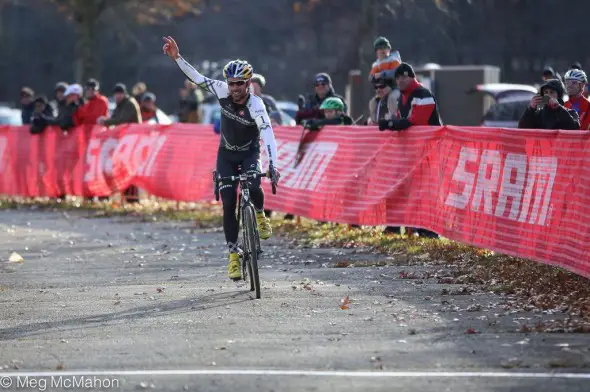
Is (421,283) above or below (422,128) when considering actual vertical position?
below

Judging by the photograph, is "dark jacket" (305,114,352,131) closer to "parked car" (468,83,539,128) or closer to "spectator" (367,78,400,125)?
"spectator" (367,78,400,125)

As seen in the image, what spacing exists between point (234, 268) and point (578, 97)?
4.75 meters

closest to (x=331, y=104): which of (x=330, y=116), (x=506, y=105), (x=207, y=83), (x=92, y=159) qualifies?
(x=330, y=116)

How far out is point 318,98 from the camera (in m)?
20.5

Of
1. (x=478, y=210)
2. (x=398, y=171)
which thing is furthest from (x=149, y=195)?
(x=478, y=210)

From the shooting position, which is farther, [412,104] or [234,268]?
[412,104]

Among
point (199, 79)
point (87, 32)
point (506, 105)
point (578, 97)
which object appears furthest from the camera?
point (87, 32)

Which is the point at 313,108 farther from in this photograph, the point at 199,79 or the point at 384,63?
the point at 199,79

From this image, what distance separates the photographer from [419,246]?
52.5 ft

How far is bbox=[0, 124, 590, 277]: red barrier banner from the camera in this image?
1290 centimetres

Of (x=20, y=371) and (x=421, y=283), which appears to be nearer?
(x=20, y=371)

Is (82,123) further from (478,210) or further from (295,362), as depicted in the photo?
(295,362)

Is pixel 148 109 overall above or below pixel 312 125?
below

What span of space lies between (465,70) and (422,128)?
16726 millimetres
